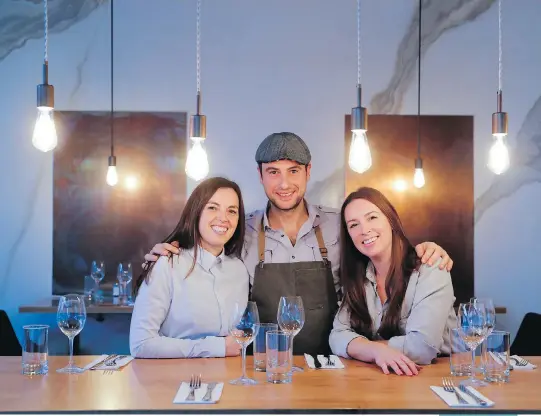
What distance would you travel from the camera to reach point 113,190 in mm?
5047

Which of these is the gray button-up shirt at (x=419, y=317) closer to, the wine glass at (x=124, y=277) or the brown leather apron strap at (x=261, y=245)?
the brown leather apron strap at (x=261, y=245)

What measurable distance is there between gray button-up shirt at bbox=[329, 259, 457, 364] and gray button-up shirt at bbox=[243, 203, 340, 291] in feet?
1.38

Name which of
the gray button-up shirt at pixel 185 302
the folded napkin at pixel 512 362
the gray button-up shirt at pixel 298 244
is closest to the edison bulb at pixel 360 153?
the gray button-up shirt at pixel 298 244

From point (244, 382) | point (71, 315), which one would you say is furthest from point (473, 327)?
point (71, 315)

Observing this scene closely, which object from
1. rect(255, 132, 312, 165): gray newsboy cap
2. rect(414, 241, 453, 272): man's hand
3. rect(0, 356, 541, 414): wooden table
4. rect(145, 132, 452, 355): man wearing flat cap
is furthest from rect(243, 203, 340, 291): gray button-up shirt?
rect(0, 356, 541, 414): wooden table

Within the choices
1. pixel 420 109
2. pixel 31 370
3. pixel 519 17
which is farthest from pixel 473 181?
pixel 31 370

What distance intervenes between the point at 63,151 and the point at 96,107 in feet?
1.36

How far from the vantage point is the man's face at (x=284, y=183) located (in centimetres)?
310

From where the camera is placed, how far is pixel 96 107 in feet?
16.4

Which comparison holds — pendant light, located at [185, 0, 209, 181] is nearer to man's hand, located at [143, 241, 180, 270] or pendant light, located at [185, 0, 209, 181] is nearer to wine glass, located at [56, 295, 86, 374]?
man's hand, located at [143, 241, 180, 270]

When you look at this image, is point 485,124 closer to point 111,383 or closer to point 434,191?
point 434,191

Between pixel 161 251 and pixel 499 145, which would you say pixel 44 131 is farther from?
pixel 499 145

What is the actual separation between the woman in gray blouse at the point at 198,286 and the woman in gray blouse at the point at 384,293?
1.43ft

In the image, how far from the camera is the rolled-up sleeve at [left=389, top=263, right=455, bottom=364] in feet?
7.84
